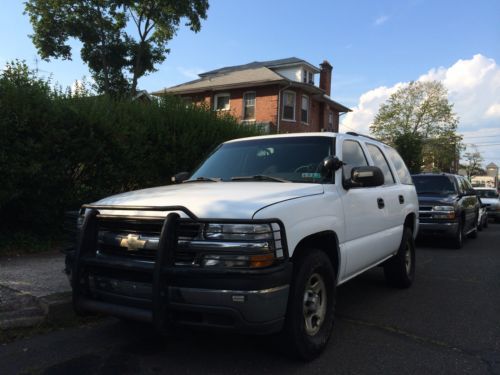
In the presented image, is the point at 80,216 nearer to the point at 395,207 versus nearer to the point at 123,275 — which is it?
the point at 123,275

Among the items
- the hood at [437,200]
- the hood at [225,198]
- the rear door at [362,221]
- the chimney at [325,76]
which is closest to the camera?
the hood at [225,198]

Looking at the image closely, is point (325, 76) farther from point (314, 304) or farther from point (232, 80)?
point (314, 304)

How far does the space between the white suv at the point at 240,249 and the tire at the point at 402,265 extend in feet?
5.24

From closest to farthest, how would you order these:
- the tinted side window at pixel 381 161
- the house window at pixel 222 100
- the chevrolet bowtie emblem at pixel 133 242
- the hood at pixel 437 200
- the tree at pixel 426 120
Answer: the chevrolet bowtie emblem at pixel 133 242 → the tinted side window at pixel 381 161 → the hood at pixel 437 200 → the house window at pixel 222 100 → the tree at pixel 426 120

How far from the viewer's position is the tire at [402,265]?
6031 millimetres

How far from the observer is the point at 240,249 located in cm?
298

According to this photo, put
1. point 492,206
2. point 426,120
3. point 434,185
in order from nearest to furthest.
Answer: point 434,185 < point 492,206 < point 426,120

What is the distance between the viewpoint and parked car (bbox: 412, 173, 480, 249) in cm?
1006

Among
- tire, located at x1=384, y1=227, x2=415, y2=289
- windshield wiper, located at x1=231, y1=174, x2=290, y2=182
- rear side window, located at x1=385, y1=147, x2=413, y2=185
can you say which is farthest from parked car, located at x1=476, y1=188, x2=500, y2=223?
windshield wiper, located at x1=231, y1=174, x2=290, y2=182

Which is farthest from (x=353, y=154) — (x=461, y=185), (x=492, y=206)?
(x=492, y=206)

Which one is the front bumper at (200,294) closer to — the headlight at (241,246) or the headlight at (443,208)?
the headlight at (241,246)

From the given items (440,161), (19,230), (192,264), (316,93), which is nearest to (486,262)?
(192,264)

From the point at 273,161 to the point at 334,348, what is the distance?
6.21ft

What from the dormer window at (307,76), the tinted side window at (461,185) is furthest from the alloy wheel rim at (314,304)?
the dormer window at (307,76)
